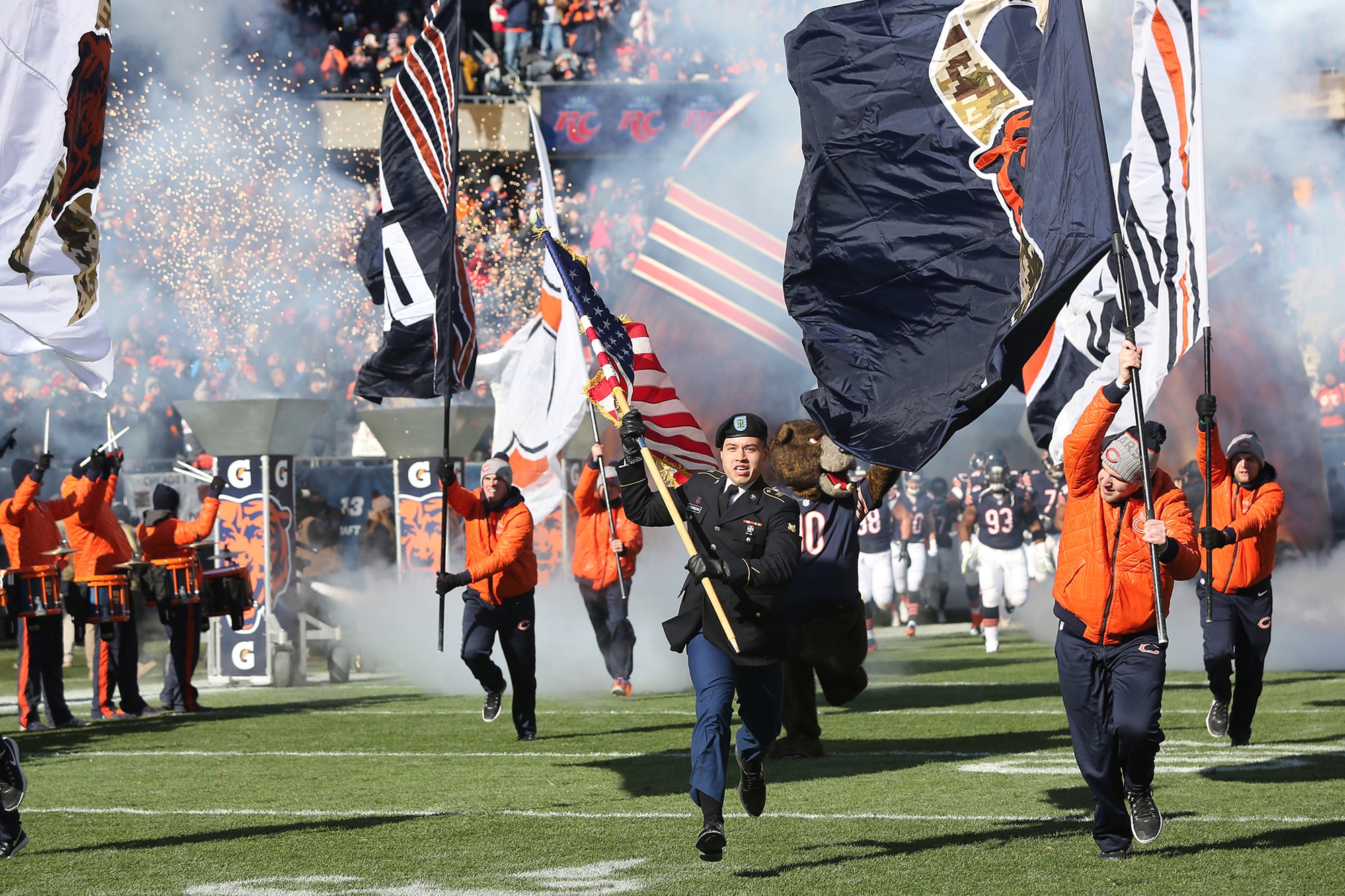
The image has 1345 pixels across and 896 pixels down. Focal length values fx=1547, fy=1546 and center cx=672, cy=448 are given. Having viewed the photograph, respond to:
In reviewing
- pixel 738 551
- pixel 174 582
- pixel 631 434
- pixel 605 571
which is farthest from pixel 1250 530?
pixel 174 582

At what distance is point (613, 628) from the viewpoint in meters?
12.8

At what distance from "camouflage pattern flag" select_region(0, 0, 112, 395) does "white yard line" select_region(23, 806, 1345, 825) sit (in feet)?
7.60

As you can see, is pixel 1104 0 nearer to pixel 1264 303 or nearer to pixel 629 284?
pixel 1264 303

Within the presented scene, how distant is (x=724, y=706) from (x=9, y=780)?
8.95 ft

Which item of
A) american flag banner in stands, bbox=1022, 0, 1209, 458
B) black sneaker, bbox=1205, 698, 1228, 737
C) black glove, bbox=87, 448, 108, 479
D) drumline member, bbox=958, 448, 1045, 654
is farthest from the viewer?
drumline member, bbox=958, 448, 1045, 654

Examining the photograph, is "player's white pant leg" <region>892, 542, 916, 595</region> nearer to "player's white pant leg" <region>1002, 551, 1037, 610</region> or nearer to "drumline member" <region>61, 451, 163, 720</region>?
"player's white pant leg" <region>1002, 551, 1037, 610</region>

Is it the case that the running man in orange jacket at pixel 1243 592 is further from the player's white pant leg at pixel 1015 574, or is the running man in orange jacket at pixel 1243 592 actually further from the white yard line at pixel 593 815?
the player's white pant leg at pixel 1015 574

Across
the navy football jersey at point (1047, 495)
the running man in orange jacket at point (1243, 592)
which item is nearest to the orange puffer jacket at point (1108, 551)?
the running man in orange jacket at point (1243, 592)

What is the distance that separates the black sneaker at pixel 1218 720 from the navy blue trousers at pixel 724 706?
393 cm

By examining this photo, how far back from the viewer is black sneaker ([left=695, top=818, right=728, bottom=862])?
5.56 m

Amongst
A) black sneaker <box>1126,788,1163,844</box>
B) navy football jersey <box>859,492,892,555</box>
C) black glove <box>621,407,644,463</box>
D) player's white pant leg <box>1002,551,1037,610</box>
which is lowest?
black sneaker <box>1126,788,1163,844</box>

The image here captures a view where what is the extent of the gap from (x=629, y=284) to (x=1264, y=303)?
7861 millimetres

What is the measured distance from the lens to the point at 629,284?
20016 mm

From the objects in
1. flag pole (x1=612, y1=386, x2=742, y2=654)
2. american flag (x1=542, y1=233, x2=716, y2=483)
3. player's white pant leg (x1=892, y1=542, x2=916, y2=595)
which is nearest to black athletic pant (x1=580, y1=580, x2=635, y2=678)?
american flag (x1=542, y1=233, x2=716, y2=483)
